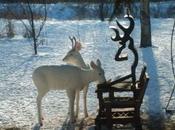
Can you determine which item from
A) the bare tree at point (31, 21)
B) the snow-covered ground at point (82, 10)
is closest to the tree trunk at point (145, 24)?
the bare tree at point (31, 21)

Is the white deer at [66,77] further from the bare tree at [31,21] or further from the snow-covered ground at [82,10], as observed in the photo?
the snow-covered ground at [82,10]

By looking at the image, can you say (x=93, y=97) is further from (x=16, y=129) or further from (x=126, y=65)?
(x=126, y=65)

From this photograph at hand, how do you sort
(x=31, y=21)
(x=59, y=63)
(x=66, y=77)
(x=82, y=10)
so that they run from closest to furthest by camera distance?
(x=66, y=77), (x=59, y=63), (x=31, y=21), (x=82, y=10)

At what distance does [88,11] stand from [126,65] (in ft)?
53.0

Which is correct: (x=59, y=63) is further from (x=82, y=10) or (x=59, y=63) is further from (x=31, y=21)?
(x=82, y=10)

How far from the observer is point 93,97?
9.07m

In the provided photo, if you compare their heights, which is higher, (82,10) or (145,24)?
(82,10)

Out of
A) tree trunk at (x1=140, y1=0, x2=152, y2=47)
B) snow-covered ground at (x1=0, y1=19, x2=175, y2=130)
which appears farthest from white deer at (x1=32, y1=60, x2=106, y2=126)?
tree trunk at (x1=140, y1=0, x2=152, y2=47)

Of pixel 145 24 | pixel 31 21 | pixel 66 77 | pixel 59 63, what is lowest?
pixel 59 63

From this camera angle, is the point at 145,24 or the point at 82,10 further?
the point at 82,10

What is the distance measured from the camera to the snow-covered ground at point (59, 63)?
8.18 m

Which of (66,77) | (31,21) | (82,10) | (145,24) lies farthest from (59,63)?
(82,10)

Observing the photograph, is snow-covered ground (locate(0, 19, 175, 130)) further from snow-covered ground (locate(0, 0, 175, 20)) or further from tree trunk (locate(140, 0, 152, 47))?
snow-covered ground (locate(0, 0, 175, 20))

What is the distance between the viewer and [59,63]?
12.4 metres
